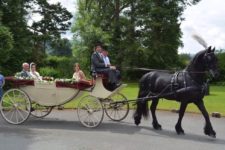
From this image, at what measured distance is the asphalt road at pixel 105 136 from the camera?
10086 millimetres

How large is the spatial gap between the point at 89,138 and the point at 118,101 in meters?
2.17

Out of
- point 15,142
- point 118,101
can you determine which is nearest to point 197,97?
point 118,101

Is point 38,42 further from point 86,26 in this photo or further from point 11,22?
point 11,22

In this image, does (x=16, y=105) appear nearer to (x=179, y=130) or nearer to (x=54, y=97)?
(x=54, y=97)

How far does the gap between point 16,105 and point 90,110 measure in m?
2.12

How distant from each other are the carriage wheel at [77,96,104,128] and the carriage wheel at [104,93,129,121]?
0.55 meters

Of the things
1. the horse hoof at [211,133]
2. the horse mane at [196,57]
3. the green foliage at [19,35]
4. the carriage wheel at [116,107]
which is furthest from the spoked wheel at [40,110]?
the green foliage at [19,35]

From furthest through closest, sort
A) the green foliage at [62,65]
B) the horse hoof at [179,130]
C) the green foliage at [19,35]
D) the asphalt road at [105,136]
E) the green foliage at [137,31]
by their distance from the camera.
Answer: the green foliage at [137,31]
the green foliage at [62,65]
the green foliage at [19,35]
the horse hoof at [179,130]
the asphalt road at [105,136]

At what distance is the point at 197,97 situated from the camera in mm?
11648

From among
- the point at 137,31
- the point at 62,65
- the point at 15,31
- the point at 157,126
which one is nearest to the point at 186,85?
the point at 157,126

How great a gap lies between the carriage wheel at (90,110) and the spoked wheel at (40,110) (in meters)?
1.39

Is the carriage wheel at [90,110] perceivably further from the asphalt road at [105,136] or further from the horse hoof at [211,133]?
the horse hoof at [211,133]

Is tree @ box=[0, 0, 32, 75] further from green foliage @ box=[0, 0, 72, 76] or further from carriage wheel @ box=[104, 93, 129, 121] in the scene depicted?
carriage wheel @ box=[104, 93, 129, 121]

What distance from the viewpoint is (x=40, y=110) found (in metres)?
14.4
